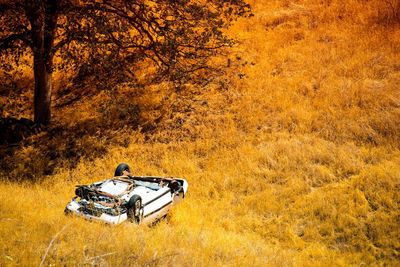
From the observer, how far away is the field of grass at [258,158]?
6578 millimetres

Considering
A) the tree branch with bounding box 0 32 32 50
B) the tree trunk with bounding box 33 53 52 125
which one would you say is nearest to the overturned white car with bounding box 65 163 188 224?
the tree branch with bounding box 0 32 32 50

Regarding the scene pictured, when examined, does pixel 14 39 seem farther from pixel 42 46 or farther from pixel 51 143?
pixel 51 143

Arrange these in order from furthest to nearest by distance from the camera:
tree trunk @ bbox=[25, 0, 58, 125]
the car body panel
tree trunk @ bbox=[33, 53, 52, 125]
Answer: tree trunk @ bbox=[33, 53, 52, 125] < tree trunk @ bbox=[25, 0, 58, 125] < the car body panel

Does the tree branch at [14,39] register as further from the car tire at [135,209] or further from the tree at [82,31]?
the car tire at [135,209]

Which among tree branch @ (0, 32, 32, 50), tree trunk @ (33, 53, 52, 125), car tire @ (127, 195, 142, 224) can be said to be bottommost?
car tire @ (127, 195, 142, 224)

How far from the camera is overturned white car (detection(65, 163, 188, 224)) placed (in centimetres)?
723

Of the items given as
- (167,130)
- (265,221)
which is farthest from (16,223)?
(167,130)

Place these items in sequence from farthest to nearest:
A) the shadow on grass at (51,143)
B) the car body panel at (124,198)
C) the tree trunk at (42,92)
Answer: the tree trunk at (42,92) < the shadow on grass at (51,143) < the car body panel at (124,198)

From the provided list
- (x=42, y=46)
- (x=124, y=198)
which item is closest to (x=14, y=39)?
(x=42, y=46)

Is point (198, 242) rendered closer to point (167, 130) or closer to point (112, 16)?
point (167, 130)

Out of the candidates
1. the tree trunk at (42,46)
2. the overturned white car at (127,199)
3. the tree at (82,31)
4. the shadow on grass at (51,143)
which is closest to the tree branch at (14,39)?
the tree at (82,31)

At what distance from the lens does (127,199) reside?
7.81m

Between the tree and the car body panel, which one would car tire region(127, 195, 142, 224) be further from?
the tree

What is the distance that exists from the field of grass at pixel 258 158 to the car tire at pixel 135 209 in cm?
36
